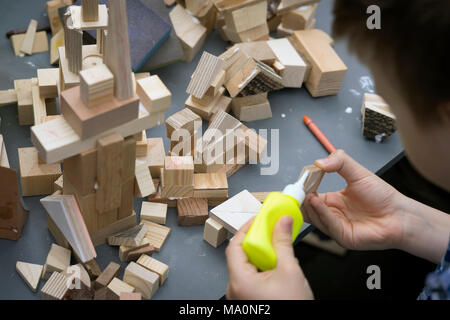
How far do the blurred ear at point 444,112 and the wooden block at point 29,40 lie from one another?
1.18 m

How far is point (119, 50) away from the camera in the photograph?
2.98 ft

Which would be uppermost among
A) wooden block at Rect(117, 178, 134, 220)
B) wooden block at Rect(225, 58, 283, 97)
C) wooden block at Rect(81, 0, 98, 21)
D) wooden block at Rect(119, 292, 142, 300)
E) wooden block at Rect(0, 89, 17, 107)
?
wooden block at Rect(81, 0, 98, 21)

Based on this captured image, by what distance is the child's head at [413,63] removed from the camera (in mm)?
642

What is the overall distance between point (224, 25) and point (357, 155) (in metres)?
0.60

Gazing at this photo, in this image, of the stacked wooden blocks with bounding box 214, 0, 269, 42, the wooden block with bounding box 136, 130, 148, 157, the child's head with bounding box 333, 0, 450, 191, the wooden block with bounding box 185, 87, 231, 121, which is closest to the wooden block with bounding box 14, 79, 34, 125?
the wooden block with bounding box 136, 130, 148, 157

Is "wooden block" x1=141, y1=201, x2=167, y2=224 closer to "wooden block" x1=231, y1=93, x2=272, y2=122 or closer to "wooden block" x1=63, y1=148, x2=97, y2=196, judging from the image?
"wooden block" x1=63, y1=148, x2=97, y2=196

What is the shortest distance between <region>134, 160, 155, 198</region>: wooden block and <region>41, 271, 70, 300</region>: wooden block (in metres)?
0.23

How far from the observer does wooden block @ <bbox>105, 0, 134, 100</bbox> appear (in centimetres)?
89

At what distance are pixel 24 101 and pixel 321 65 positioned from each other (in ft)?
2.71

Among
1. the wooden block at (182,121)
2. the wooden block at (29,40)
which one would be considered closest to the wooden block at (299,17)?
the wooden block at (182,121)

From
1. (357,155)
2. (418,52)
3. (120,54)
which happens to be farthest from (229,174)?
(418,52)

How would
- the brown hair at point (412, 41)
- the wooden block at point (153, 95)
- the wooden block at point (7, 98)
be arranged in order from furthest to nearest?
1. the wooden block at point (7, 98)
2. the wooden block at point (153, 95)
3. the brown hair at point (412, 41)

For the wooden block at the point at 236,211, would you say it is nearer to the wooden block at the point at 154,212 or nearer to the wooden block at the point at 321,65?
the wooden block at the point at 154,212
